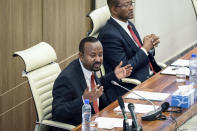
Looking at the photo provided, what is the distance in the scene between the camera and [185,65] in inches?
231

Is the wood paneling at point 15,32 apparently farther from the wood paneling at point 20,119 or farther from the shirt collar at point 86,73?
the shirt collar at point 86,73

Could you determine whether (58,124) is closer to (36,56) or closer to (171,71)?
(36,56)

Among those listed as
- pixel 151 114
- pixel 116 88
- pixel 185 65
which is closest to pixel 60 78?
pixel 151 114

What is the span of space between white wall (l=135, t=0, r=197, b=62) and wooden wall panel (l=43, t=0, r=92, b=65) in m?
1.13

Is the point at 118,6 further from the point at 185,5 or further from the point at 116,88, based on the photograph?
the point at 185,5

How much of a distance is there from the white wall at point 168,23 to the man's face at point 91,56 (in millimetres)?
2991

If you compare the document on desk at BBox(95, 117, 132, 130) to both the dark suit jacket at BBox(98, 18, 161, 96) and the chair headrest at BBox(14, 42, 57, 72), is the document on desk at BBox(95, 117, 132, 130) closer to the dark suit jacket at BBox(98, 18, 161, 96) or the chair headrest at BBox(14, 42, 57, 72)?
the chair headrest at BBox(14, 42, 57, 72)

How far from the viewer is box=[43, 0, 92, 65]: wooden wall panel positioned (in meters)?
6.07

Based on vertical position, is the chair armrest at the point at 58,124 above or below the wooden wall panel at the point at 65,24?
below

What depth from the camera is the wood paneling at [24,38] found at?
5.48m

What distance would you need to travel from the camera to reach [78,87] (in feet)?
14.6

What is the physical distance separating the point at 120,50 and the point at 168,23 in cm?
311

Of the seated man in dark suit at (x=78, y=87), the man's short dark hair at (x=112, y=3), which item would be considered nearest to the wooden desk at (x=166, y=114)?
the seated man in dark suit at (x=78, y=87)

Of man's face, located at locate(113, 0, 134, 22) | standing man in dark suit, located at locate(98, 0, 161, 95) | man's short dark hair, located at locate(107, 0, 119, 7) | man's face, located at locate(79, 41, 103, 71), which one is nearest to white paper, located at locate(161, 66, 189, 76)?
standing man in dark suit, located at locate(98, 0, 161, 95)
